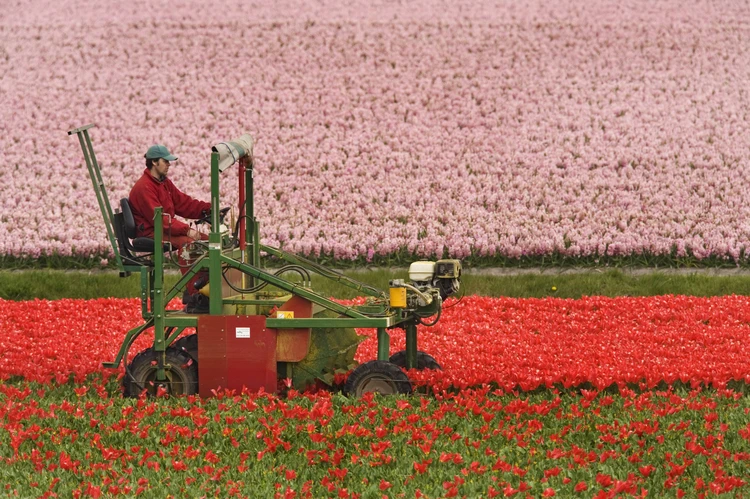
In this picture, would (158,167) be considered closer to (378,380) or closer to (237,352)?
(237,352)

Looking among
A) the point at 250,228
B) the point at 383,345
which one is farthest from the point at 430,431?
the point at 250,228

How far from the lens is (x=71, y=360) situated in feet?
32.9

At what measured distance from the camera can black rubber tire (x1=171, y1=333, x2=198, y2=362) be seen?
8406 millimetres

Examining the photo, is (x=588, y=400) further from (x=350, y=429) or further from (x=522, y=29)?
(x=522, y=29)

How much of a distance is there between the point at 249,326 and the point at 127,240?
1613mm

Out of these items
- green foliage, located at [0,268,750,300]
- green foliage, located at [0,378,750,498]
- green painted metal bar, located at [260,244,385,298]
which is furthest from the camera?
green foliage, located at [0,268,750,300]

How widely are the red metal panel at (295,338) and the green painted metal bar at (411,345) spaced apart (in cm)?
102

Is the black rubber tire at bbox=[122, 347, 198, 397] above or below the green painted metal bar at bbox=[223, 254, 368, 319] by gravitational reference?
below

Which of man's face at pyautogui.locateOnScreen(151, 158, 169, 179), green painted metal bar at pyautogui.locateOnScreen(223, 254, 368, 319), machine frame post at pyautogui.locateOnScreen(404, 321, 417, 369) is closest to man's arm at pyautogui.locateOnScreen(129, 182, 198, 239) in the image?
man's face at pyautogui.locateOnScreen(151, 158, 169, 179)

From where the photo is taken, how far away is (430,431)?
7137mm

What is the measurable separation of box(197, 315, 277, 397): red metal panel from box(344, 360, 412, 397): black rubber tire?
0.67 m

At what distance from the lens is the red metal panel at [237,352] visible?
8.13 meters

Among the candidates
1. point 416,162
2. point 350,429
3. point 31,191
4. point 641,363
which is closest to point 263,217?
point 416,162

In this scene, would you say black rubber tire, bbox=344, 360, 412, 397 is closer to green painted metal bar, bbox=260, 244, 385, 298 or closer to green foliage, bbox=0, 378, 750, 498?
green foliage, bbox=0, 378, 750, 498
